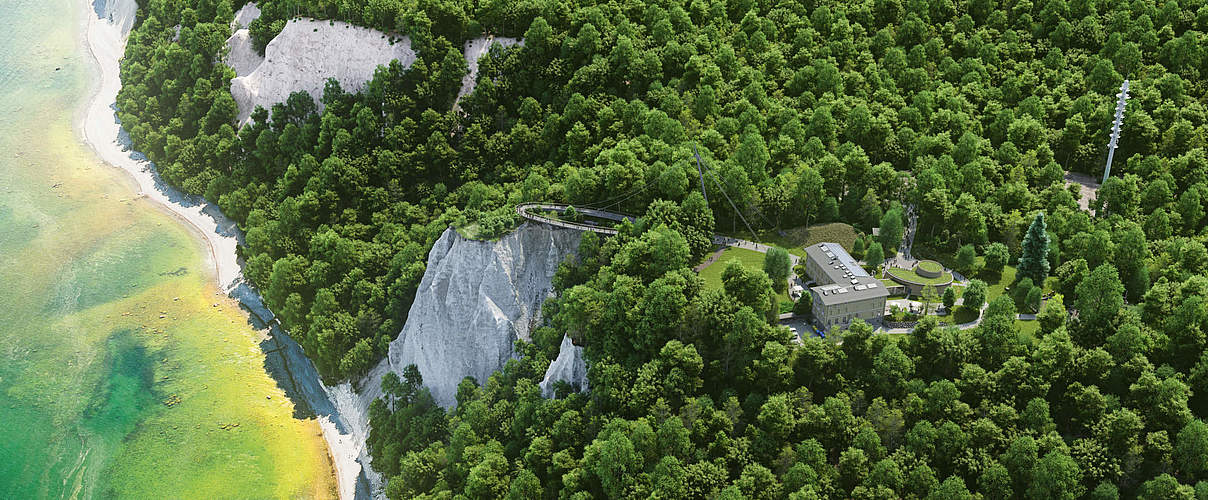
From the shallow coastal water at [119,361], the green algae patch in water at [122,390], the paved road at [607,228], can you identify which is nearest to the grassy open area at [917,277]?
the paved road at [607,228]

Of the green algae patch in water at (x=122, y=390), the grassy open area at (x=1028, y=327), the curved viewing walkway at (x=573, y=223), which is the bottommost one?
the green algae patch in water at (x=122, y=390)

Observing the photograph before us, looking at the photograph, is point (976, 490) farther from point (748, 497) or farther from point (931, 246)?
point (931, 246)

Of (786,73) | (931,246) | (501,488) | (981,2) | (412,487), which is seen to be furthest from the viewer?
(981,2)

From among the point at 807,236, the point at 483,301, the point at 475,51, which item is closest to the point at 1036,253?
the point at 807,236

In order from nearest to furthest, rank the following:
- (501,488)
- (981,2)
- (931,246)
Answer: (501,488)
(931,246)
(981,2)

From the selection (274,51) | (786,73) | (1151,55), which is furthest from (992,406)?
(274,51)

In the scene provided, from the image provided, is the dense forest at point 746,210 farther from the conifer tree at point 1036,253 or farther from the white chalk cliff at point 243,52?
the white chalk cliff at point 243,52

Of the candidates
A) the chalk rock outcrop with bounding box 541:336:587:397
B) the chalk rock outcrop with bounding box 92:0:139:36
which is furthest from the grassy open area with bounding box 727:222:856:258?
the chalk rock outcrop with bounding box 92:0:139:36
